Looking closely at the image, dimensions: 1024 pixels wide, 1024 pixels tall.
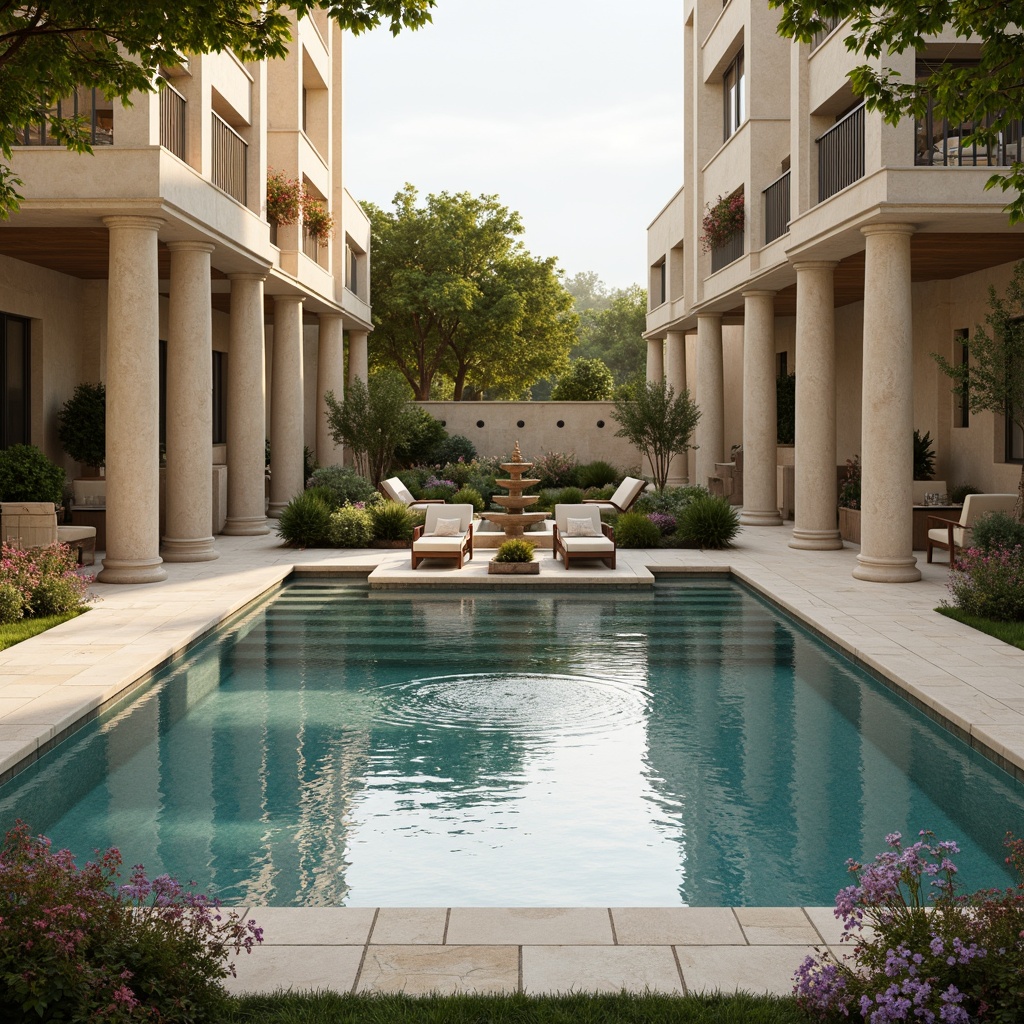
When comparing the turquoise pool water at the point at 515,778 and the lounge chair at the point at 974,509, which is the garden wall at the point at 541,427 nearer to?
the lounge chair at the point at 974,509

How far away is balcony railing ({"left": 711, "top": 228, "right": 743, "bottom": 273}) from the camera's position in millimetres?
23067

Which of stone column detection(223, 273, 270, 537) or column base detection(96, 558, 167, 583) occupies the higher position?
stone column detection(223, 273, 270, 537)

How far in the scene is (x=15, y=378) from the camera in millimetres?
18828

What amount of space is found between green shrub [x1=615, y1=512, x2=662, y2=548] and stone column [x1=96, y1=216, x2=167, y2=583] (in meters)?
7.71

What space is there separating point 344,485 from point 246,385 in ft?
9.09

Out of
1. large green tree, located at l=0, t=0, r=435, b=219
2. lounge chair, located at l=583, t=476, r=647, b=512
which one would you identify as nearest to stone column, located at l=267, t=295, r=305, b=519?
lounge chair, located at l=583, t=476, r=647, b=512

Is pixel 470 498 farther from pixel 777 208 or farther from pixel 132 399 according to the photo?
pixel 132 399

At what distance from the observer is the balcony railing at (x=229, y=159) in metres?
17.6

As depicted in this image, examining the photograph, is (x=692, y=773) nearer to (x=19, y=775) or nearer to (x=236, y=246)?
(x=19, y=775)

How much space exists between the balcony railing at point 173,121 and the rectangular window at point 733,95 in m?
A: 12.7

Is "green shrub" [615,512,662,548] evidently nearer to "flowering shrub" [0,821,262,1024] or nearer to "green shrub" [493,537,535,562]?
"green shrub" [493,537,535,562]

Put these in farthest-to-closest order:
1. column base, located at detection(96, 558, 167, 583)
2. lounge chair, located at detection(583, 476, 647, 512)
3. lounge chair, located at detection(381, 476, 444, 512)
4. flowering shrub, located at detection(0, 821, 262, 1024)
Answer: lounge chair, located at detection(583, 476, 647, 512) → lounge chair, located at detection(381, 476, 444, 512) → column base, located at detection(96, 558, 167, 583) → flowering shrub, located at detection(0, 821, 262, 1024)

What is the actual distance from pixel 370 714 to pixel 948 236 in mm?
10929

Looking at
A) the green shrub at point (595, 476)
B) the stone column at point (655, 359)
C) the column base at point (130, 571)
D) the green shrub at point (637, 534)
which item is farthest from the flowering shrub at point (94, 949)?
the stone column at point (655, 359)
